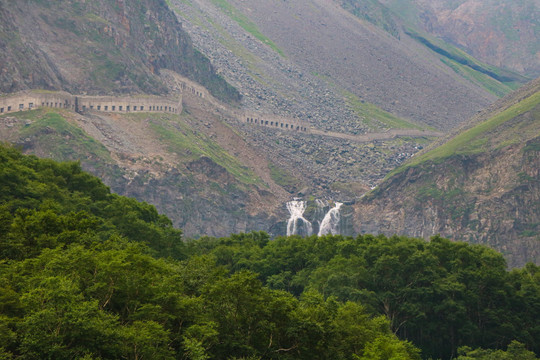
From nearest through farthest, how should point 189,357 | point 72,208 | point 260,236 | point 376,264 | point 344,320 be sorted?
point 189,357 < point 344,320 < point 72,208 < point 376,264 < point 260,236

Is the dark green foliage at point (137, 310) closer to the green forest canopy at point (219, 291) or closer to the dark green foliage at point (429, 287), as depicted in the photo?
the green forest canopy at point (219, 291)

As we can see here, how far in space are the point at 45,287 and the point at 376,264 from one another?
63.0 m

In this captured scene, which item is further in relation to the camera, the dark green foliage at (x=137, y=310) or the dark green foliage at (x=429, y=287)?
the dark green foliage at (x=429, y=287)

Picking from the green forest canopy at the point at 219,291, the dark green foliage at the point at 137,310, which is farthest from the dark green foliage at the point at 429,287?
the dark green foliage at the point at 137,310

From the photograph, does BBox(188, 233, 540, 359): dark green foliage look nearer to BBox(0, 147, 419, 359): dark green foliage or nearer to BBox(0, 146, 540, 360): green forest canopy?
BBox(0, 146, 540, 360): green forest canopy

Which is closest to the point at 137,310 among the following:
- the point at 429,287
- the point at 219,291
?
the point at 219,291

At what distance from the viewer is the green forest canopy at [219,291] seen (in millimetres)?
58438

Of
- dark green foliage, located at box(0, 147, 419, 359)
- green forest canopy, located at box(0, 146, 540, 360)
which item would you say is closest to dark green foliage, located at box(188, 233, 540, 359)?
green forest canopy, located at box(0, 146, 540, 360)

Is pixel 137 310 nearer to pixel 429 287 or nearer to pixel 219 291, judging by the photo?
pixel 219 291

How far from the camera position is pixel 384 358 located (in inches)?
2640

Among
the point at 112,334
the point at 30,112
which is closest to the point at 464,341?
the point at 112,334

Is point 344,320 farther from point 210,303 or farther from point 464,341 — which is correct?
point 464,341

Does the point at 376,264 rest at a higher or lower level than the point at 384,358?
higher

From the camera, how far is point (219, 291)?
70062 millimetres
